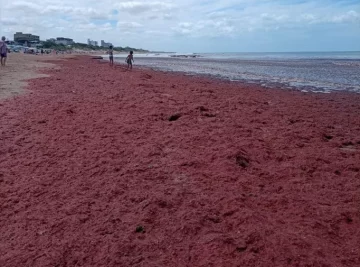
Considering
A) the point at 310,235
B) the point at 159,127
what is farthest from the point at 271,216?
the point at 159,127

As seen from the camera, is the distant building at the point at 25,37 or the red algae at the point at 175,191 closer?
the red algae at the point at 175,191

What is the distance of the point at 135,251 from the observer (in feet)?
11.3

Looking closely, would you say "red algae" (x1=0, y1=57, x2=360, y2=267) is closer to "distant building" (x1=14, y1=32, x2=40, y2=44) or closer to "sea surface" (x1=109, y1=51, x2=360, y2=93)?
"sea surface" (x1=109, y1=51, x2=360, y2=93)

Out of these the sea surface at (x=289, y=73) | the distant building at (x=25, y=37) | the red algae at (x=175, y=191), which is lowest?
the red algae at (x=175, y=191)

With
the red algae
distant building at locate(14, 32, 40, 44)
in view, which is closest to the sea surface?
the red algae

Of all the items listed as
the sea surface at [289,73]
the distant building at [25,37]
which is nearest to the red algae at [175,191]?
the sea surface at [289,73]

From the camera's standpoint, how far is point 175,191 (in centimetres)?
463

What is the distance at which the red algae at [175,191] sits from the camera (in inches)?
136

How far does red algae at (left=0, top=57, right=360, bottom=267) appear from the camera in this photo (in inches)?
136

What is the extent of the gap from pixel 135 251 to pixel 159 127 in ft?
14.8

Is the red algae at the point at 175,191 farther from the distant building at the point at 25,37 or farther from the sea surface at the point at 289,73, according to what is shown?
the distant building at the point at 25,37

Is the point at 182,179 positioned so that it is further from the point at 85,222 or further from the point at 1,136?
the point at 1,136

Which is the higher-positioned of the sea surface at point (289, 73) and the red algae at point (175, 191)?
the sea surface at point (289, 73)

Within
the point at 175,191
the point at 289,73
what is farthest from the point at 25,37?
the point at 175,191
